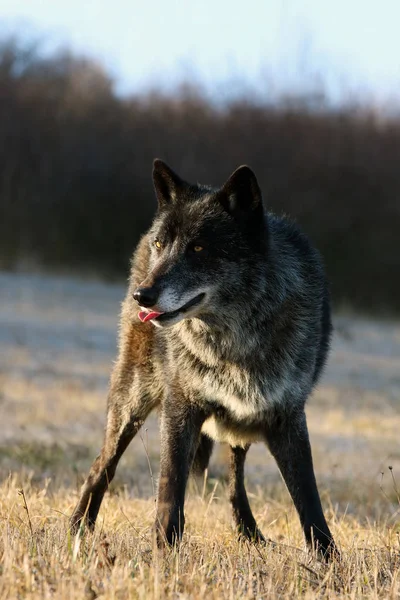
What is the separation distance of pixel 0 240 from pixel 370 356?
37.1 feet

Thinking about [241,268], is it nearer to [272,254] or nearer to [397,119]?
[272,254]

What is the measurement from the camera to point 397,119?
1193 inches

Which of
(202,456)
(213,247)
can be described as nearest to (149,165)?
(202,456)

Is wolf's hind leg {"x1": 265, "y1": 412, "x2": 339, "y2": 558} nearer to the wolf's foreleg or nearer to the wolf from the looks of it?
the wolf

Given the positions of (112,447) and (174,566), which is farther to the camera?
(112,447)

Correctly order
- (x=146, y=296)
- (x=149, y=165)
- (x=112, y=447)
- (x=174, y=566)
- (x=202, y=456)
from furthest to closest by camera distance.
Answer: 1. (x=149, y=165)
2. (x=202, y=456)
3. (x=112, y=447)
4. (x=146, y=296)
5. (x=174, y=566)

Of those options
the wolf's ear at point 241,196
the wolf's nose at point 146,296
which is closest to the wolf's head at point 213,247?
the wolf's ear at point 241,196

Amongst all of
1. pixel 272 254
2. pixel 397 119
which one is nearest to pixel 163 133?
pixel 397 119

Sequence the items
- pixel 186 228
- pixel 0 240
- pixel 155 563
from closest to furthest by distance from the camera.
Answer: pixel 155 563
pixel 186 228
pixel 0 240

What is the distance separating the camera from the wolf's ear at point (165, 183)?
15.5ft

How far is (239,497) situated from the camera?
5.39 meters

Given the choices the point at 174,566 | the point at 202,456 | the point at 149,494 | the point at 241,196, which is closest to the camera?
the point at 174,566

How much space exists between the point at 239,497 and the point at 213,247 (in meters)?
1.86

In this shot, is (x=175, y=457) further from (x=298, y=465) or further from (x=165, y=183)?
(x=165, y=183)
